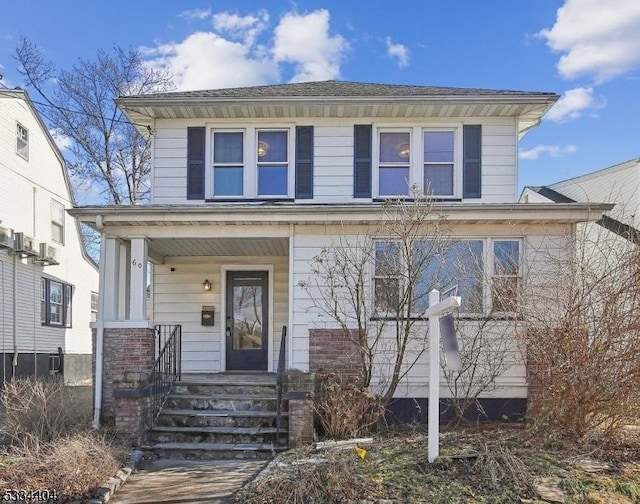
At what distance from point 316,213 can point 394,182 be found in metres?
2.33

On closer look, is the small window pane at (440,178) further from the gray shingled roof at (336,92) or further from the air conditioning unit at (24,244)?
the air conditioning unit at (24,244)

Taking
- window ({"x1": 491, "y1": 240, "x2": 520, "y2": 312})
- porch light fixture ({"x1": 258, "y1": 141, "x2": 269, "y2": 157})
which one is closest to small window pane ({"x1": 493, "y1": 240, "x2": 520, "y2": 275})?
window ({"x1": 491, "y1": 240, "x2": 520, "y2": 312})

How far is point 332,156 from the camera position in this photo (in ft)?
34.4

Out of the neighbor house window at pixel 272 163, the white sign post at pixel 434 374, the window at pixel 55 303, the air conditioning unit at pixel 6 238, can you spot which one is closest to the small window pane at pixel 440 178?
the neighbor house window at pixel 272 163

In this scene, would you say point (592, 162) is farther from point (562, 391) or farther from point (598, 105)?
point (562, 391)

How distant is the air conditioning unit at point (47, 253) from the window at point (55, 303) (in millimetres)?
762

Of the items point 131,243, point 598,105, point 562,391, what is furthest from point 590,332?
point 598,105

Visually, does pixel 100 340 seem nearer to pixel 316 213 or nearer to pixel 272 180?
pixel 316 213

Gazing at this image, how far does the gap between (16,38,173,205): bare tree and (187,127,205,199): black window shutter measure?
37.8 ft

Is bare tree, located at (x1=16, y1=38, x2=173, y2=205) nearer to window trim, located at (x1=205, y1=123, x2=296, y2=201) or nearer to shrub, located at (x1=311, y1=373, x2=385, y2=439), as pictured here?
window trim, located at (x1=205, y1=123, x2=296, y2=201)

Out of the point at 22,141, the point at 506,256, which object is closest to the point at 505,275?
the point at 506,256

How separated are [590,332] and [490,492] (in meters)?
2.24

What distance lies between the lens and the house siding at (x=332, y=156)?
1034 cm

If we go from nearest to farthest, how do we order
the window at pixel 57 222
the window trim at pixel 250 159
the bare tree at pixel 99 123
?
1. the window trim at pixel 250 159
2. the window at pixel 57 222
3. the bare tree at pixel 99 123
